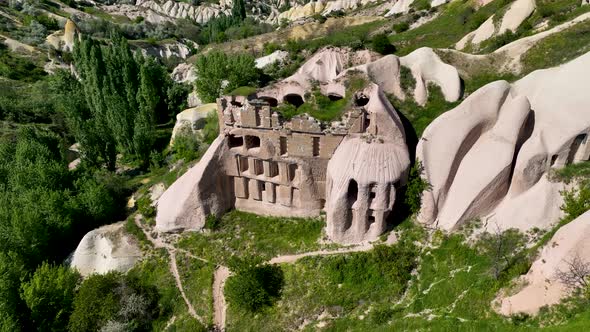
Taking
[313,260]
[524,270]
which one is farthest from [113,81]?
[524,270]

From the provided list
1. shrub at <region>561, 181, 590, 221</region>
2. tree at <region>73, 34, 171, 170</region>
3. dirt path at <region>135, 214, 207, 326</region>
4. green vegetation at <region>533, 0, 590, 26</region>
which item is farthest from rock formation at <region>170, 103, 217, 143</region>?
green vegetation at <region>533, 0, 590, 26</region>

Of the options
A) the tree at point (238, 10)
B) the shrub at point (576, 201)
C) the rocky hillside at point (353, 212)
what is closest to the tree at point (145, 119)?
the rocky hillside at point (353, 212)

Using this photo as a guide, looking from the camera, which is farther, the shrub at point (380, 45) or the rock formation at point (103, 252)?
the shrub at point (380, 45)

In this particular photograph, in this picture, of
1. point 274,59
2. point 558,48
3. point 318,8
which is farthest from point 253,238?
point 318,8

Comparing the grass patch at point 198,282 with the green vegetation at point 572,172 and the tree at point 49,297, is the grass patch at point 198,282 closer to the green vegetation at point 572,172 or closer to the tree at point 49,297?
the tree at point 49,297

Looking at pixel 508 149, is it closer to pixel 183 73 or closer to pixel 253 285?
pixel 253 285

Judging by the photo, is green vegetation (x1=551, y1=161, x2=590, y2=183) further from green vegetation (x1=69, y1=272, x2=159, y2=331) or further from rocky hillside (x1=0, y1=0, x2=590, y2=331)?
green vegetation (x1=69, y1=272, x2=159, y2=331)
